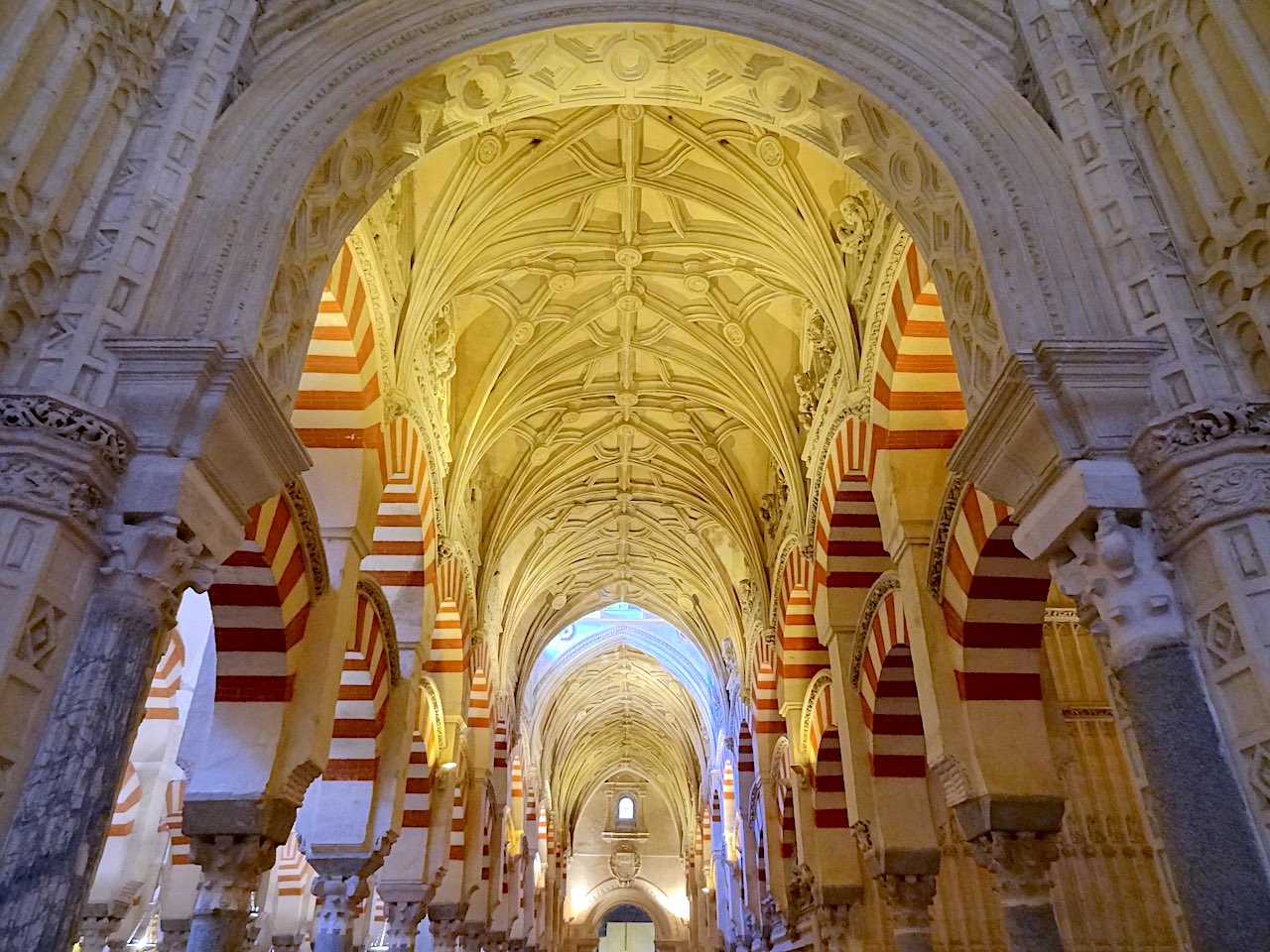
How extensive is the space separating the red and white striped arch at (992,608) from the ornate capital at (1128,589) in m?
2.04

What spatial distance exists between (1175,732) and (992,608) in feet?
8.86

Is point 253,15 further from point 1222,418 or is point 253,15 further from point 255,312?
point 1222,418

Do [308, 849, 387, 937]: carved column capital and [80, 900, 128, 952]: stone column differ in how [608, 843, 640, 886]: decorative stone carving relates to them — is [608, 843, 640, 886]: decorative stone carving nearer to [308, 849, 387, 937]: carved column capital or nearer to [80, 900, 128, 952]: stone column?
[80, 900, 128, 952]: stone column

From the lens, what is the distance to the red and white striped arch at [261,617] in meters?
5.36

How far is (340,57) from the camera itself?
15.3 feet

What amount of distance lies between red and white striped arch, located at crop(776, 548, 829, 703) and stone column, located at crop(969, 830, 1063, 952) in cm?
495

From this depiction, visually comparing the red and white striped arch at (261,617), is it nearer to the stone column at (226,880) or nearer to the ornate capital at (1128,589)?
the stone column at (226,880)

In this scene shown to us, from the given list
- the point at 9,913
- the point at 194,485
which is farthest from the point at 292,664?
the point at 9,913

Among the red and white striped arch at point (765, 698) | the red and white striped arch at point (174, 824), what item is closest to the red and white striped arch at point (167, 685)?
the red and white striped arch at point (174, 824)

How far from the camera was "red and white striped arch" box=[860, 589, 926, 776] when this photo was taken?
7102 mm

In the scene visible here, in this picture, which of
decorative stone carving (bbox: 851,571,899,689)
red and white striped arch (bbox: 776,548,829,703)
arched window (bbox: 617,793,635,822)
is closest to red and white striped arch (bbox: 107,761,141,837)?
red and white striped arch (bbox: 776,548,829,703)

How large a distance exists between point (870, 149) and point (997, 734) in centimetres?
349

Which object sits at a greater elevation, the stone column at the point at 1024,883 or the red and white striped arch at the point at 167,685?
the red and white striped arch at the point at 167,685

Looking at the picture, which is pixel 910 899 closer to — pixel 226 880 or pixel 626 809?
pixel 226 880
